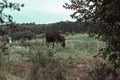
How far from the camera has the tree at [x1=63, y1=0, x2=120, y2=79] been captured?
43.9ft

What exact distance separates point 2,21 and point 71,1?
5640 mm

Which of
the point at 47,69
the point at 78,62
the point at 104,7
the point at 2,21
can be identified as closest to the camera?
the point at 104,7

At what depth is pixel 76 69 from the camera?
101 ft

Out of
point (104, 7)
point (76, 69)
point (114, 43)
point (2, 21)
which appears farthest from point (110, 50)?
point (76, 69)

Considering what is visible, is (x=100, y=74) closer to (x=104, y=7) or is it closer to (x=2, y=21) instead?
(x=104, y=7)

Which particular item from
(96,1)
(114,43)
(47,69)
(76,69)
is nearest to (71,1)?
(96,1)

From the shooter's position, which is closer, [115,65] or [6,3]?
[115,65]

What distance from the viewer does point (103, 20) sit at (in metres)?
13.7

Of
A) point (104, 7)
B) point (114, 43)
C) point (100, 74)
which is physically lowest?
point (100, 74)

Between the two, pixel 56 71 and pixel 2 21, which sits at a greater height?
pixel 2 21

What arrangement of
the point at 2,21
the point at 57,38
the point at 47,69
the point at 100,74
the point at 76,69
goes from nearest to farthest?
the point at 100,74 < the point at 2,21 < the point at 47,69 < the point at 76,69 < the point at 57,38

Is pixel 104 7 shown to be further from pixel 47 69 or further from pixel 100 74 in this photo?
pixel 47 69

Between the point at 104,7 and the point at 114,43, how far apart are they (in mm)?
1045

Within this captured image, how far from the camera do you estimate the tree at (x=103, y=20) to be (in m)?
13.4
